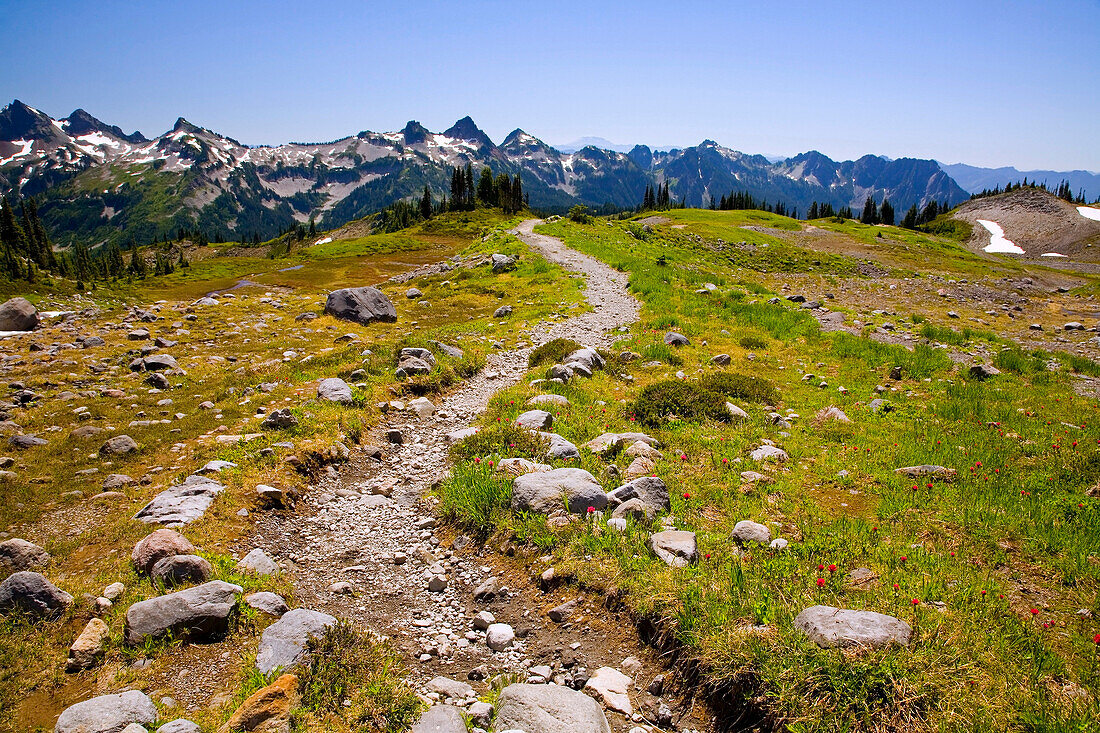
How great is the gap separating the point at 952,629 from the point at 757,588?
6.38 ft

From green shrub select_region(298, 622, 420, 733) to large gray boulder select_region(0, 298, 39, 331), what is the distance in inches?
1157

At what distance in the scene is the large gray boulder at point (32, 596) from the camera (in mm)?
6434

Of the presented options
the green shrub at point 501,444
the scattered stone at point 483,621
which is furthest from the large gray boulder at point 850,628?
the green shrub at point 501,444

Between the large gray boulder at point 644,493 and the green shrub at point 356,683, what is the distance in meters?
4.13

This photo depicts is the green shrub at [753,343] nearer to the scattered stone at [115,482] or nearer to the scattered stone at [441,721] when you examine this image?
the scattered stone at [441,721]

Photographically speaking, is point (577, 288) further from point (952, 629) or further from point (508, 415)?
point (952, 629)

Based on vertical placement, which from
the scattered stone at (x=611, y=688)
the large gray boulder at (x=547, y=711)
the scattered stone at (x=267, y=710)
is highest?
the scattered stone at (x=267, y=710)

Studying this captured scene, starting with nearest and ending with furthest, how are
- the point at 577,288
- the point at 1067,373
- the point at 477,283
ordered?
the point at 1067,373 < the point at 577,288 < the point at 477,283

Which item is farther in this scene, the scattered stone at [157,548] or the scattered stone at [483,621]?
the scattered stone at [157,548]

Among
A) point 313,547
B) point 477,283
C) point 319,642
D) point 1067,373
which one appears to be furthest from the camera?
point 477,283

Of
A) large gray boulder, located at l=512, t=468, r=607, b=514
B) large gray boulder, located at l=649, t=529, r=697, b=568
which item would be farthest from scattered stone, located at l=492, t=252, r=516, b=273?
large gray boulder, located at l=649, t=529, r=697, b=568

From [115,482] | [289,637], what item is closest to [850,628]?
[289,637]

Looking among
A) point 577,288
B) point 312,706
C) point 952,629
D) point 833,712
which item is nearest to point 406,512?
point 312,706

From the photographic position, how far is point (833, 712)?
4648 millimetres
